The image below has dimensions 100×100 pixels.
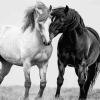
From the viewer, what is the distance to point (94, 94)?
32.5 ft

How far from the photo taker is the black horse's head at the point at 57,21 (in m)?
7.06

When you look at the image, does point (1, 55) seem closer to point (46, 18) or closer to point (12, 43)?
point (12, 43)

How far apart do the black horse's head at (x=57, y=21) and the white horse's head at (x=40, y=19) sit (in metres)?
0.13

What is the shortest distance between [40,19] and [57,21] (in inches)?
15.0

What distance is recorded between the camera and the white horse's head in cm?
695

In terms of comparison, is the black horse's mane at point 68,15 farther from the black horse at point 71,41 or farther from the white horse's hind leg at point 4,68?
the white horse's hind leg at point 4,68

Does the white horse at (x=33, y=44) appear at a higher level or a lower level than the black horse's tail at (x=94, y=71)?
higher

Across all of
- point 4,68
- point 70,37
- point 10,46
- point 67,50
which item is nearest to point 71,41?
A: point 70,37

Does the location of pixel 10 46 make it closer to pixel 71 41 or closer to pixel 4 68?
pixel 4 68

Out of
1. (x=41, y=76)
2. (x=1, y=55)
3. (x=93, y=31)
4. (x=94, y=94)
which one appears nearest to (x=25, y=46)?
(x=41, y=76)

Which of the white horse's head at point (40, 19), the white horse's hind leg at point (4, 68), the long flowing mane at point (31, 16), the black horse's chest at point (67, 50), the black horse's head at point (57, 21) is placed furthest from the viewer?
the white horse's hind leg at point (4, 68)

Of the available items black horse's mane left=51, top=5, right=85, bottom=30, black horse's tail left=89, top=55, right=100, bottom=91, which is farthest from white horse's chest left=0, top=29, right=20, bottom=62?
black horse's tail left=89, top=55, right=100, bottom=91

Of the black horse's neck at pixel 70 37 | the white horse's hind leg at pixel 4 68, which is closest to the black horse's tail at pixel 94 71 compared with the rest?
the black horse's neck at pixel 70 37

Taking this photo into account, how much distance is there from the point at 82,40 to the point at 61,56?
0.63m
